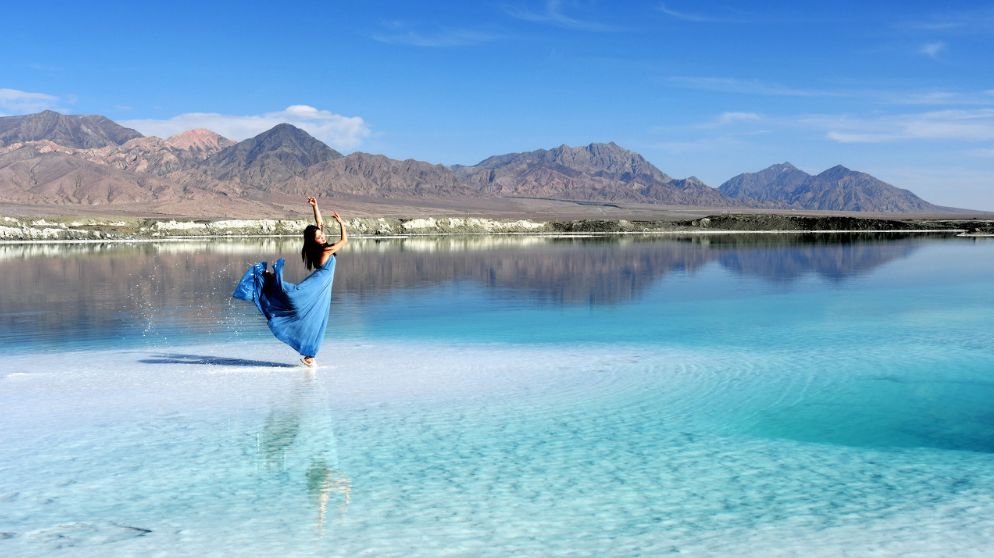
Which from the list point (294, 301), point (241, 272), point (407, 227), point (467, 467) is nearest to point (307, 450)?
point (467, 467)

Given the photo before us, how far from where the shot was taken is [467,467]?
6980 mm

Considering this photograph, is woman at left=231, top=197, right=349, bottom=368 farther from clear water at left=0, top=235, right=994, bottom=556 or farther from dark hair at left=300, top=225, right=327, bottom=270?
clear water at left=0, top=235, right=994, bottom=556

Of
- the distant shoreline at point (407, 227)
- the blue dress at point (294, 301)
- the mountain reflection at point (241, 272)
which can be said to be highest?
the distant shoreline at point (407, 227)

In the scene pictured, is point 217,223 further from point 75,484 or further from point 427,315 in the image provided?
point 75,484

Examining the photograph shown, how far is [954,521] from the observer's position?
19.3ft

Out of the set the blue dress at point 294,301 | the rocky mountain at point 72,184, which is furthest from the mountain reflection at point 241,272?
the rocky mountain at point 72,184

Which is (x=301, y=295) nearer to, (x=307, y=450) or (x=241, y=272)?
(x=307, y=450)

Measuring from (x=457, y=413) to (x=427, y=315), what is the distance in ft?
27.8

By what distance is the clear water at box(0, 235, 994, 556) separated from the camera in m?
5.70

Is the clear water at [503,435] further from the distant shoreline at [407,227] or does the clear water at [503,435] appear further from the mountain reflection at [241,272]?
the distant shoreline at [407,227]

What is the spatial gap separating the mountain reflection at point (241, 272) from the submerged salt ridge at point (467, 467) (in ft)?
18.6

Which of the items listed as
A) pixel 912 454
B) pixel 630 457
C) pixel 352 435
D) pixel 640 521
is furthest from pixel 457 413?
pixel 912 454

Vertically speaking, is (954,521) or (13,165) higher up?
(13,165)

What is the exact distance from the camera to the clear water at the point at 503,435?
18.7ft
